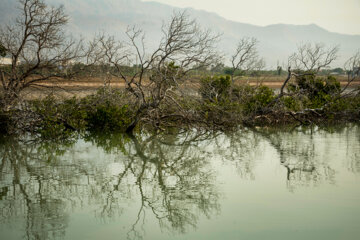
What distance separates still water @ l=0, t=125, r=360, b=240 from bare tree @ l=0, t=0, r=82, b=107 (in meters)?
3.91

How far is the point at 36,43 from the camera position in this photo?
1730 cm

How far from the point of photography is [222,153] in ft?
40.9

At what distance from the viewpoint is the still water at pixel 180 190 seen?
6.43 m

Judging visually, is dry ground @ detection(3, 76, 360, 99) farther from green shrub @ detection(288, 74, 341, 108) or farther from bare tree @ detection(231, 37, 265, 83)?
green shrub @ detection(288, 74, 341, 108)

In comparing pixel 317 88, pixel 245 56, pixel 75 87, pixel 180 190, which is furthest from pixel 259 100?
pixel 75 87

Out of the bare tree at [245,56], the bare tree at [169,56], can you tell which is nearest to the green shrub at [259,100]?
the bare tree at [169,56]

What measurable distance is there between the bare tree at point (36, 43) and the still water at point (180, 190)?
3907 millimetres

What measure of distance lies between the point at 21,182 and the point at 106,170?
194cm

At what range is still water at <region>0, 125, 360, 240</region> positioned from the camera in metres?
6.43

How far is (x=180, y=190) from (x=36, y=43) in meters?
11.4

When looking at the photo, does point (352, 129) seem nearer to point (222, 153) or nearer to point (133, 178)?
point (222, 153)

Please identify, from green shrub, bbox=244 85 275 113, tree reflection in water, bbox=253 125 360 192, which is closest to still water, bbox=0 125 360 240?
tree reflection in water, bbox=253 125 360 192

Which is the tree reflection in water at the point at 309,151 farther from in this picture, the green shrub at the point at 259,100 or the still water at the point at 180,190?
the green shrub at the point at 259,100

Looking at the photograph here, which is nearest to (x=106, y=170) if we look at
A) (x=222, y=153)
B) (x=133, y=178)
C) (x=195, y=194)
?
(x=133, y=178)
